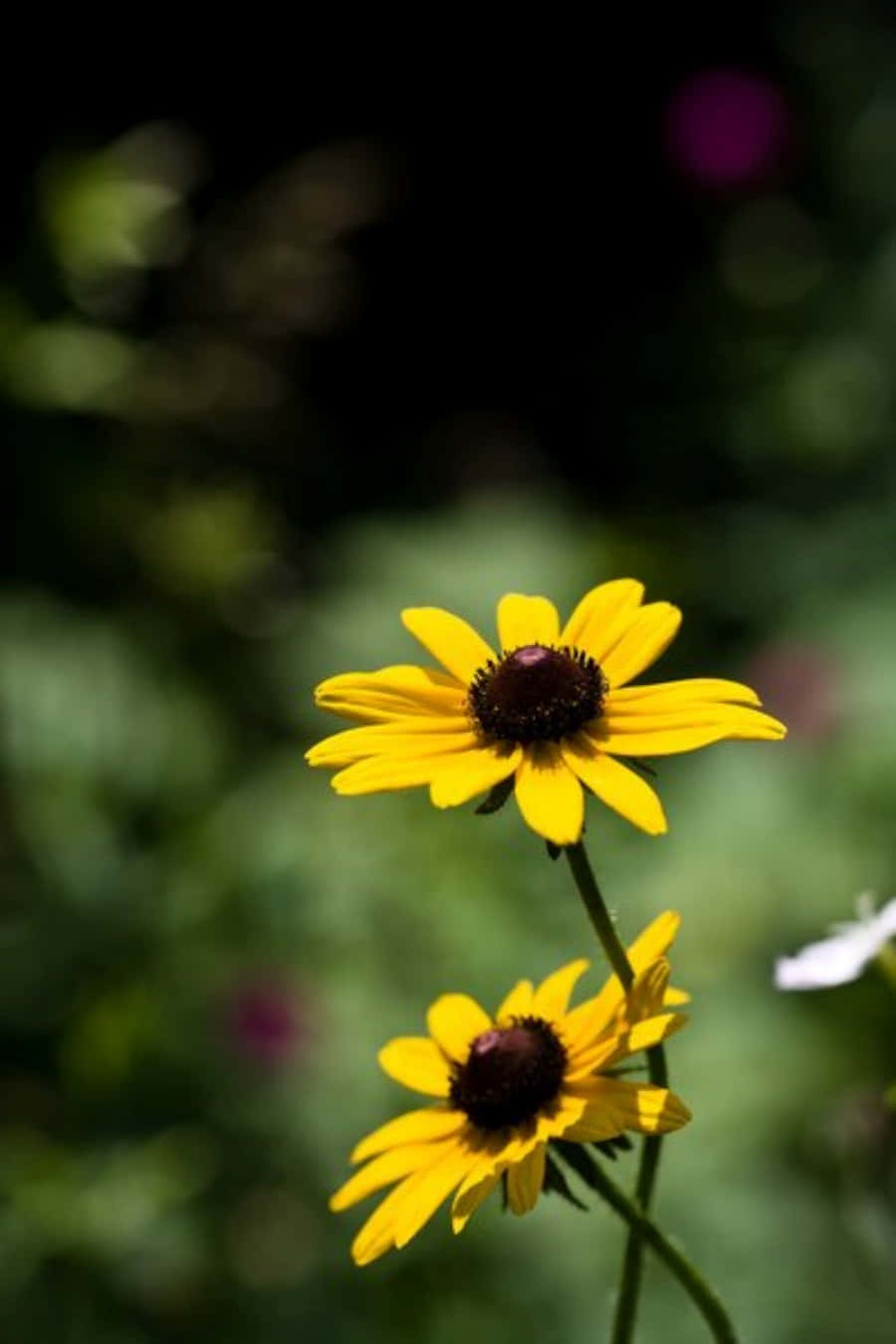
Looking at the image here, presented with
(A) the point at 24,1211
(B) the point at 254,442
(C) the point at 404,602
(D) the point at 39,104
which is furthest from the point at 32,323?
(D) the point at 39,104

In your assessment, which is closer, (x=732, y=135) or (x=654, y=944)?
(x=654, y=944)

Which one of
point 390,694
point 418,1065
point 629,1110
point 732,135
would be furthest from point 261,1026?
point 732,135

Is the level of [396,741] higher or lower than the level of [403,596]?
lower

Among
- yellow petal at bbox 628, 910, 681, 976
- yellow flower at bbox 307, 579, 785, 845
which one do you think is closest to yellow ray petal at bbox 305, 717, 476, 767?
yellow flower at bbox 307, 579, 785, 845

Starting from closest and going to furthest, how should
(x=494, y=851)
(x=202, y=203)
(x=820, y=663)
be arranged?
(x=494, y=851) < (x=820, y=663) < (x=202, y=203)

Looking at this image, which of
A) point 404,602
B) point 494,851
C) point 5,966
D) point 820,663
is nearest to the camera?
point 5,966

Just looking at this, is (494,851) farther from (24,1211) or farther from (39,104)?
(39,104)

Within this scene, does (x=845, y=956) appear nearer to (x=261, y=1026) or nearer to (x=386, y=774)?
(x=386, y=774)
